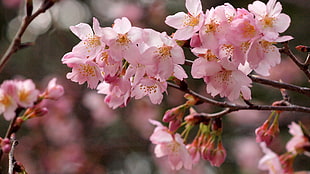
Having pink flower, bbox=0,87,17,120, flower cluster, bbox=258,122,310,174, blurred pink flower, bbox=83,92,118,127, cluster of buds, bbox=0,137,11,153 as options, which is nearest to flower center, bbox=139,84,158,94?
cluster of buds, bbox=0,137,11,153

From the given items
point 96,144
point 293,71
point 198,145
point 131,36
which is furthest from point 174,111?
point 293,71

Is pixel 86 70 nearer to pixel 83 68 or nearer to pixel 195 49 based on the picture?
pixel 83 68

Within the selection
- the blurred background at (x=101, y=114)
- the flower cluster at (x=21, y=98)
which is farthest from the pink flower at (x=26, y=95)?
the blurred background at (x=101, y=114)

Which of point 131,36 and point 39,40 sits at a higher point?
point 131,36

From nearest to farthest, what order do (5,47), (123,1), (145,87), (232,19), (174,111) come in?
(232,19), (145,87), (174,111), (5,47), (123,1)

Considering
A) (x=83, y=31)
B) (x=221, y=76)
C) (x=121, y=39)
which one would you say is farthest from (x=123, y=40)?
(x=221, y=76)

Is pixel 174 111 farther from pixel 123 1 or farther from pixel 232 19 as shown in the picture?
pixel 123 1

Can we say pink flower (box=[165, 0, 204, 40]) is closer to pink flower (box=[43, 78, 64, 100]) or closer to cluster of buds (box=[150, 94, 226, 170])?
cluster of buds (box=[150, 94, 226, 170])

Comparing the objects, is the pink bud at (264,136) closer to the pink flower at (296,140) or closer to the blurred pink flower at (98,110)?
the pink flower at (296,140)
